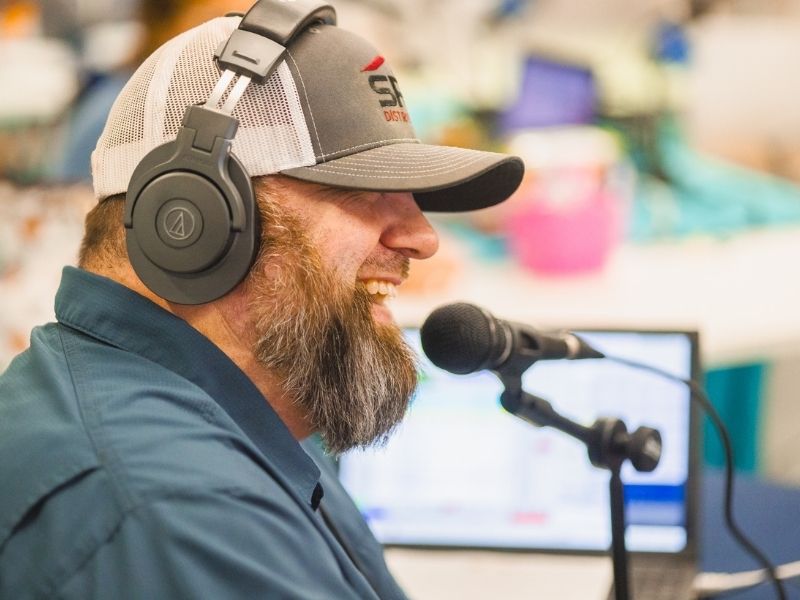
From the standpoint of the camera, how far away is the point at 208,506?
0.65 meters

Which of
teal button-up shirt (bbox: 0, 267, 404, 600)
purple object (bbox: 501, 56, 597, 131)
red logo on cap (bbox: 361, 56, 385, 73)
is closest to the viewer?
teal button-up shirt (bbox: 0, 267, 404, 600)

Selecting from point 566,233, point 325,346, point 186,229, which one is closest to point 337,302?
point 325,346

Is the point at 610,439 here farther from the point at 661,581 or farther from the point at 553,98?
the point at 553,98

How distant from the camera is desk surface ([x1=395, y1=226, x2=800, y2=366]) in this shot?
75.5 inches

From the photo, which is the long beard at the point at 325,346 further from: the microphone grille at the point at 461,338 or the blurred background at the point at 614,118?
the blurred background at the point at 614,118

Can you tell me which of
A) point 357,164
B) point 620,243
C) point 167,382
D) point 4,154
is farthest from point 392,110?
point 4,154

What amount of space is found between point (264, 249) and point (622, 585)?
0.42 m

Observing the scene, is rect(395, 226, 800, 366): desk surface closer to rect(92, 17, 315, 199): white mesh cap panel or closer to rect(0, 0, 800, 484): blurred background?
rect(0, 0, 800, 484): blurred background

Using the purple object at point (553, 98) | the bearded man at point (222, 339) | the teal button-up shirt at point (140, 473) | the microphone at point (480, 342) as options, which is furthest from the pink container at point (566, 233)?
the teal button-up shirt at point (140, 473)

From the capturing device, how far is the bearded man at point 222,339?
0.63 meters

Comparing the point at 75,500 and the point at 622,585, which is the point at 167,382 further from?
the point at 622,585

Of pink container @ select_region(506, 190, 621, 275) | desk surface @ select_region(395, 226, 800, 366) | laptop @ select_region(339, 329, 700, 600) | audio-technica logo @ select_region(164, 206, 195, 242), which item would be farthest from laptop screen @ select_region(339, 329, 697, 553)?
pink container @ select_region(506, 190, 621, 275)

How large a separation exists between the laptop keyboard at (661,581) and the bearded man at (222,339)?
1.20ft

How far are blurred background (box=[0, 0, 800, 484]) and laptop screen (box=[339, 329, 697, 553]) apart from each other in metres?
0.80
